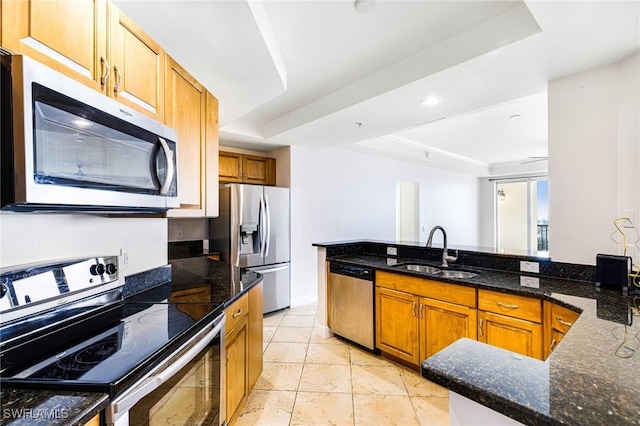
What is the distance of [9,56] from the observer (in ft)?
2.81

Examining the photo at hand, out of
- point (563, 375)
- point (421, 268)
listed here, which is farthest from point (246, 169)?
point (563, 375)

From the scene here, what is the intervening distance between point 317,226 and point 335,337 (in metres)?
1.83

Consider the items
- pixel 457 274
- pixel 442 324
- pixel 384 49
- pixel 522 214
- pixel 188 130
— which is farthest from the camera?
pixel 522 214

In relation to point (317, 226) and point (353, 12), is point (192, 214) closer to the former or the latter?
point (353, 12)

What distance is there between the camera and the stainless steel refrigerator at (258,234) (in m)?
3.63

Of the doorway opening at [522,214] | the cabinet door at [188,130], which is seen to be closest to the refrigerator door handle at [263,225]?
the cabinet door at [188,130]

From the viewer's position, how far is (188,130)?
1843 mm

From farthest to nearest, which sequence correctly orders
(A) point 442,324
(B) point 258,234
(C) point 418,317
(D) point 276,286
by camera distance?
(D) point 276,286, (B) point 258,234, (C) point 418,317, (A) point 442,324

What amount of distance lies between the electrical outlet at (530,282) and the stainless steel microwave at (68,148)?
2343 mm

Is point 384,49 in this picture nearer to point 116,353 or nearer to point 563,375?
point 563,375

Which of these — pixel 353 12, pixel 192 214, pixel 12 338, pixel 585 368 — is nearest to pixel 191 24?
pixel 353 12

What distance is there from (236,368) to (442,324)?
1.55m

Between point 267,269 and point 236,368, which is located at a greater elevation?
point 267,269

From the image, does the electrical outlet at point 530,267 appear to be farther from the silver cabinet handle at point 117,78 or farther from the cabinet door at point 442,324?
the silver cabinet handle at point 117,78
